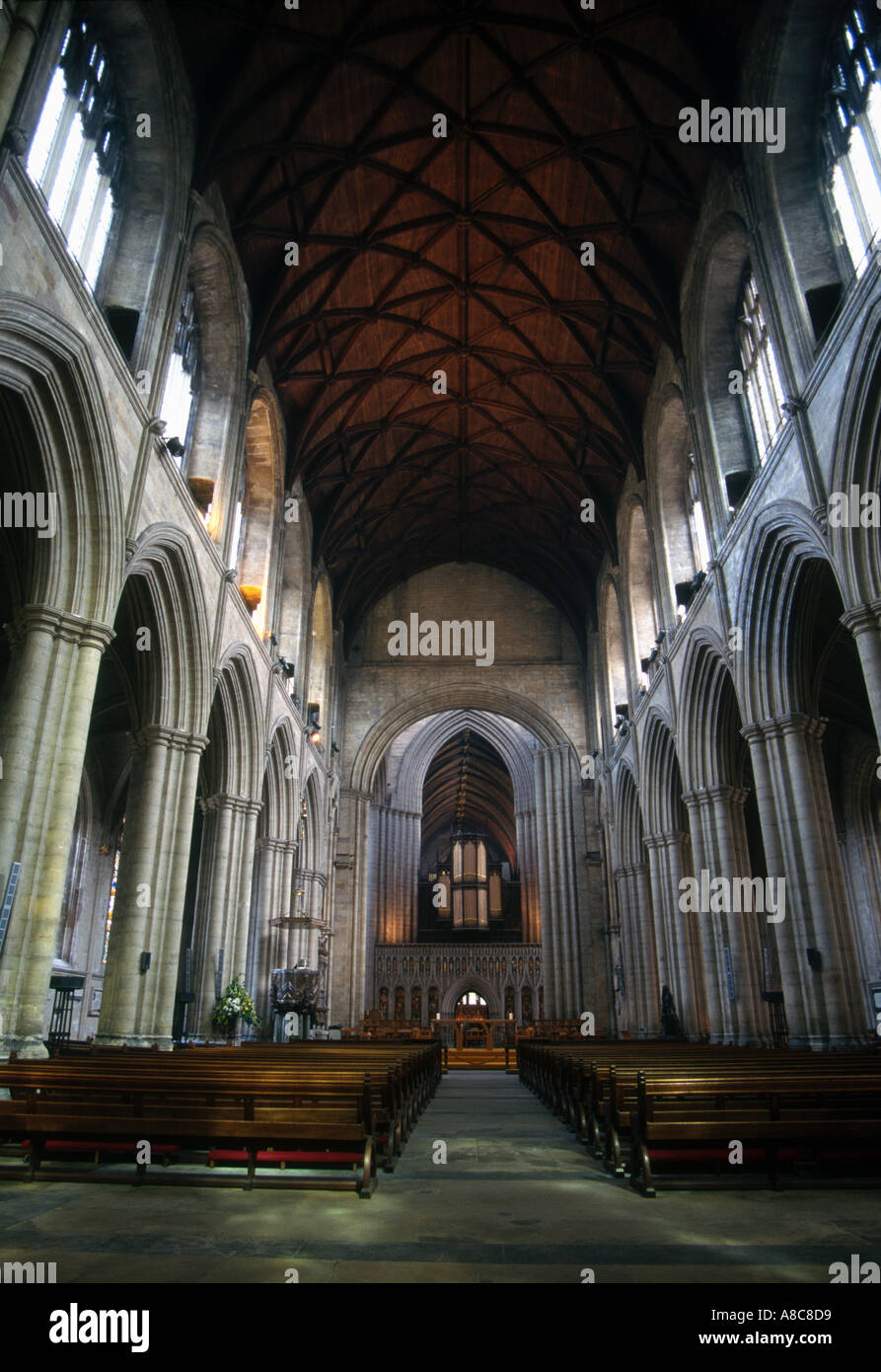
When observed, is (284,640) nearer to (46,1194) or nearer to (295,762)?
(295,762)

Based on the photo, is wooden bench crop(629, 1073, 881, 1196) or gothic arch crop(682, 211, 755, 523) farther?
gothic arch crop(682, 211, 755, 523)

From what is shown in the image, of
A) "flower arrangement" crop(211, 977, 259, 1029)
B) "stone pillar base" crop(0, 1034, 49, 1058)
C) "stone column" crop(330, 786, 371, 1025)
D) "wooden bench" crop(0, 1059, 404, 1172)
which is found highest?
"stone column" crop(330, 786, 371, 1025)

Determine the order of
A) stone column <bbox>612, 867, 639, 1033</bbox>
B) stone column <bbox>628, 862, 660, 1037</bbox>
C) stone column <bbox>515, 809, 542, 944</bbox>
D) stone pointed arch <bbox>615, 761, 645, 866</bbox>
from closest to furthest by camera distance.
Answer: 1. stone column <bbox>628, 862, 660, 1037</bbox>
2. stone column <bbox>612, 867, 639, 1033</bbox>
3. stone pointed arch <bbox>615, 761, 645, 866</bbox>
4. stone column <bbox>515, 809, 542, 944</bbox>

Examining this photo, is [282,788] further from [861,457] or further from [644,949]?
[861,457]

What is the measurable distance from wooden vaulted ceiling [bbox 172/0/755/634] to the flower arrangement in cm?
1245

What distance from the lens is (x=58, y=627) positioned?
33.0 ft

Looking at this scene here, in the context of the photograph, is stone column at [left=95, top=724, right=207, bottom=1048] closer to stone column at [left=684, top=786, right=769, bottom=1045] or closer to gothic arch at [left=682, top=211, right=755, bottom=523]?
stone column at [left=684, top=786, right=769, bottom=1045]

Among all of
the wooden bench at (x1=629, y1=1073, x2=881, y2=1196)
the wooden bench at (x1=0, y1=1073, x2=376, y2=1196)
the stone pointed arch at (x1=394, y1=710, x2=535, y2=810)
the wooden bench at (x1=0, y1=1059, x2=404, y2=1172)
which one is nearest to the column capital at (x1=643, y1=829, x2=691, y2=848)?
the stone pointed arch at (x1=394, y1=710, x2=535, y2=810)

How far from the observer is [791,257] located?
12664 mm

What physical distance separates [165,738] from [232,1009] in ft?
17.6

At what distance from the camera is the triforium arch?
28094mm

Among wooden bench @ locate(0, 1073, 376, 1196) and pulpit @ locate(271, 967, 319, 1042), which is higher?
pulpit @ locate(271, 967, 319, 1042)

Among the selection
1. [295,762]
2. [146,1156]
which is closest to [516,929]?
[295,762]
